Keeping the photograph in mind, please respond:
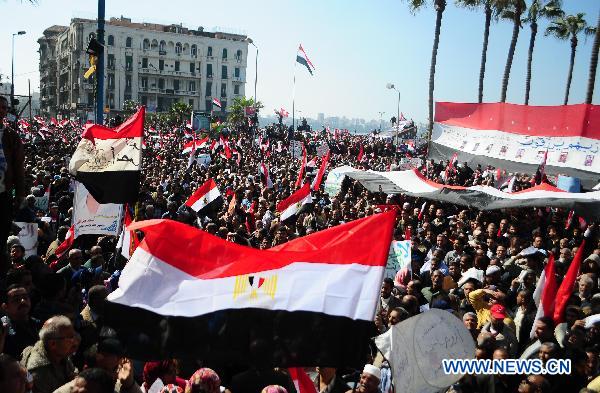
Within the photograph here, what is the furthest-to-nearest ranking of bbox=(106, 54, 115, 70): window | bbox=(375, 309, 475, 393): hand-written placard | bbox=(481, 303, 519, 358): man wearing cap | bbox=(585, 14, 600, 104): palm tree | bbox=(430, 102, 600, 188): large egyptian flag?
bbox=(106, 54, 115, 70): window → bbox=(585, 14, 600, 104): palm tree → bbox=(430, 102, 600, 188): large egyptian flag → bbox=(481, 303, 519, 358): man wearing cap → bbox=(375, 309, 475, 393): hand-written placard

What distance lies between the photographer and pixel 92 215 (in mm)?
8047

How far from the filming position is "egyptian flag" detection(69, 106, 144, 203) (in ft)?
24.3

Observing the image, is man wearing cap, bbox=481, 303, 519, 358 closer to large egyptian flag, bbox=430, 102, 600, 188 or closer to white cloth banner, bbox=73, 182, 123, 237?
white cloth banner, bbox=73, 182, 123, 237

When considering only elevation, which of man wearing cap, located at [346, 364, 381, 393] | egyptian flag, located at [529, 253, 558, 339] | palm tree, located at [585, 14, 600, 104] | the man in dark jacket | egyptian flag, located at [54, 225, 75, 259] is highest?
palm tree, located at [585, 14, 600, 104]

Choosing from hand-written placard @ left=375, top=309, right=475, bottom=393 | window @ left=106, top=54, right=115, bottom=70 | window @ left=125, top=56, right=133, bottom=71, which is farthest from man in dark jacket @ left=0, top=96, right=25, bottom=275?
window @ left=125, top=56, right=133, bottom=71

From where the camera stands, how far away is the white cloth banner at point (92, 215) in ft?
26.1

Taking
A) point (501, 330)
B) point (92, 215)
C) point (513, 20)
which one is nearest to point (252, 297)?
point (501, 330)

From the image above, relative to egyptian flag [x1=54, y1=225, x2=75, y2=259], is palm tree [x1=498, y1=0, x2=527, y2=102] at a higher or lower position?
higher

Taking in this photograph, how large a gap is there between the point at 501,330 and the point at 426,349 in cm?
234

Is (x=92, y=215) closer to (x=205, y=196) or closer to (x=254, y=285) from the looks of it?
(x=205, y=196)

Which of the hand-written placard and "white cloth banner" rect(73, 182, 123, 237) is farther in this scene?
"white cloth banner" rect(73, 182, 123, 237)

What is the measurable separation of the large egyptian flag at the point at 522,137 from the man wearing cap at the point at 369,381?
1280 centimetres

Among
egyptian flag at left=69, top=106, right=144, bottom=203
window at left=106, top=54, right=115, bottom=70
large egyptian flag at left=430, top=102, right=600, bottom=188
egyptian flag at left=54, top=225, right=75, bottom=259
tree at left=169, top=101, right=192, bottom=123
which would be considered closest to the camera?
egyptian flag at left=69, top=106, right=144, bottom=203

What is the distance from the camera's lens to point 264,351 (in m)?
3.78
